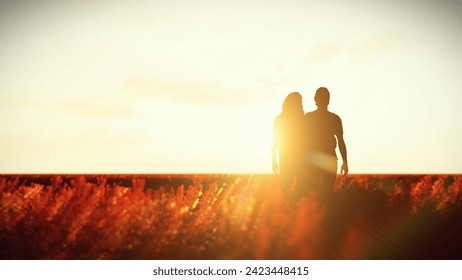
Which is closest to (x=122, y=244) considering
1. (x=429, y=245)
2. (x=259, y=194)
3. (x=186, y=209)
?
(x=186, y=209)

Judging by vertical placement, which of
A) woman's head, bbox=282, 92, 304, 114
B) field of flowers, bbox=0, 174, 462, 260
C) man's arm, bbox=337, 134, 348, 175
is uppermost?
woman's head, bbox=282, 92, 304, 114

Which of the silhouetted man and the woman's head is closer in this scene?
the silhouetted man

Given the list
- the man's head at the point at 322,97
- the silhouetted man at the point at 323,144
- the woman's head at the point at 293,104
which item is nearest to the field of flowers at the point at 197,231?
the silhouetted man at the point at 323,144

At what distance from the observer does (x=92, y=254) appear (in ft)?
22.0

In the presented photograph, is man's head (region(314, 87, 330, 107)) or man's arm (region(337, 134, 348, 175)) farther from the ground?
man's head (region(314, 87, 330, 107))

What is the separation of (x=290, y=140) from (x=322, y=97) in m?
1.03

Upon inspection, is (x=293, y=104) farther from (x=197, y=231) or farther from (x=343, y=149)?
(x=197, y=231)

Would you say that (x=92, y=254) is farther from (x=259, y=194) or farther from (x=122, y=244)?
(x=259, y=194)

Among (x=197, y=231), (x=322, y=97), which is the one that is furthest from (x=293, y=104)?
(x=197, y=231)

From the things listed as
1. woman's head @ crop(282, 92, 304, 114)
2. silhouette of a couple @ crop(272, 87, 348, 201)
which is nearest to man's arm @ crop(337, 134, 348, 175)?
silhouette of a couple @ crop(272, 87, 348, 201)

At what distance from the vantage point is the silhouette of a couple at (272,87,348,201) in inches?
369

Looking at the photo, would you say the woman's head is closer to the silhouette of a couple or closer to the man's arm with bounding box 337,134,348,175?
the silhouette of a couple

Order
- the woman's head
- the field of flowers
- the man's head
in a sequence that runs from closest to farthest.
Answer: the field of flowers
the man's head
the woman's head

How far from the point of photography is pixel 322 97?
364 inches
